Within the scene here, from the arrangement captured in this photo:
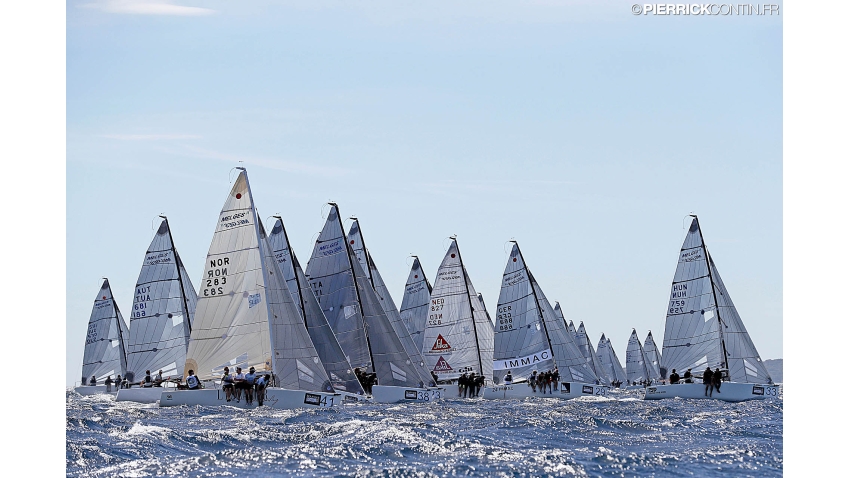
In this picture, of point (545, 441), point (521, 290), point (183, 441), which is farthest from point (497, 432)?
point (521, 290)

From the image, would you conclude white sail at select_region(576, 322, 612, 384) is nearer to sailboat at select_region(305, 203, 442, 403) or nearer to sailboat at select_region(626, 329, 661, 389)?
sailboat at select_region(626, 329, 661, 389)

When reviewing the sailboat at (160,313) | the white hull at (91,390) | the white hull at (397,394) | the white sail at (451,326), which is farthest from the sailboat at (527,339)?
the white hull at (91,390)

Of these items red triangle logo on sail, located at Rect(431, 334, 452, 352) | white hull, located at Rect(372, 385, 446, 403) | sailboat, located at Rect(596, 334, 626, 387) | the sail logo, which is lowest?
sailboat, located at Rect(596, 334, 626, 387)

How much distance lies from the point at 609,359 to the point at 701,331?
152 feet

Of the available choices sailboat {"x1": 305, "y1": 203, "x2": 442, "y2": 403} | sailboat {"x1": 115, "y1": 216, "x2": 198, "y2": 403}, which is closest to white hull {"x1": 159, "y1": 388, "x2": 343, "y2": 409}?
sailboat {"x1": 305, "y1": 203, "x2": 442, "y2": 403}

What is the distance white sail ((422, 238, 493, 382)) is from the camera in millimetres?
46719

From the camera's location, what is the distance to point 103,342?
52.1 meters

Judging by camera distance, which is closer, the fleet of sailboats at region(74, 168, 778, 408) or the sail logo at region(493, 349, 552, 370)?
the fleet of sailboats at region(74, 168, 778, 408)

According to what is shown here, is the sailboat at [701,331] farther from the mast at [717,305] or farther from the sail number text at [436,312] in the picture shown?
the sail number text at [436,312]

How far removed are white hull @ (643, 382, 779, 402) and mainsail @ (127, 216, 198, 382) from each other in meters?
20.1

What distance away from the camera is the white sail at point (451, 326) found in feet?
153

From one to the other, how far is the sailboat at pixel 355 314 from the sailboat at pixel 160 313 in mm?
6230
